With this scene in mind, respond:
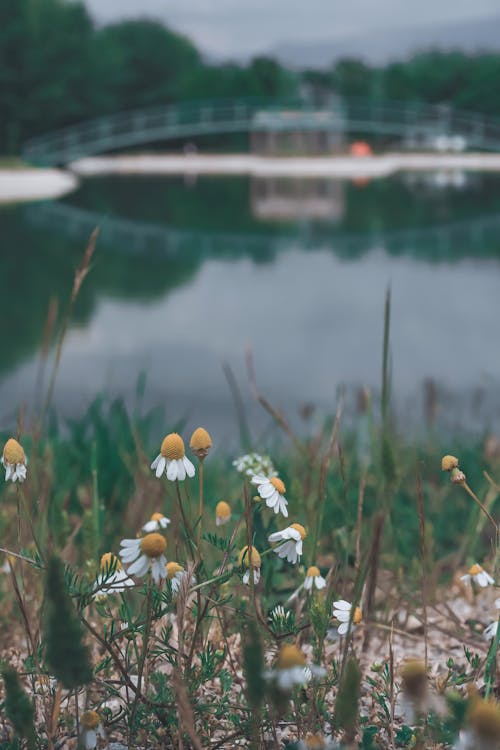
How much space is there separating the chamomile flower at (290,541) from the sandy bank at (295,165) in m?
32.7

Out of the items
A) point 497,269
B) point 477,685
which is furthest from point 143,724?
point 497,269

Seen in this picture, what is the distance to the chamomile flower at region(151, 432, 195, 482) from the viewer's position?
1021mm

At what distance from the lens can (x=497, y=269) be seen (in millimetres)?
11242

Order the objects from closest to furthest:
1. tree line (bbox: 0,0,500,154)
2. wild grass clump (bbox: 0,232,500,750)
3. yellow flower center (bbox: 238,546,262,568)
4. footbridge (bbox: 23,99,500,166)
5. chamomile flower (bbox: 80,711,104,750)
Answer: wild grass clump (bbox: 0,232,500,750)
chamomile flower (bbox: 80,711,104,750)
yellow flower center (bbox: 238,546,262,568)
footbridge (bbox: 23,99,500,166)
tree line (bbox: 0,0,500,154)

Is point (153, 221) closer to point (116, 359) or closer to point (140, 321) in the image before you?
point (140, 321)

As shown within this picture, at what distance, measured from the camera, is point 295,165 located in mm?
37844

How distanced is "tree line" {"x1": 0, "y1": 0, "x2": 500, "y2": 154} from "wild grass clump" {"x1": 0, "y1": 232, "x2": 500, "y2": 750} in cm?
4120

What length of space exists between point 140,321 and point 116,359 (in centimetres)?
164

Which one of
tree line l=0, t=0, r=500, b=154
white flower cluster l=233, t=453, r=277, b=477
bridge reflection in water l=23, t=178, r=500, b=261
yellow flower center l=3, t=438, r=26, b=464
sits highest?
tree line l=0, t=0, r=500, b=154

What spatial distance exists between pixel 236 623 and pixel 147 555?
22.2 inches

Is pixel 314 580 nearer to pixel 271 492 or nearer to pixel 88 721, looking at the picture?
pixel 271 492

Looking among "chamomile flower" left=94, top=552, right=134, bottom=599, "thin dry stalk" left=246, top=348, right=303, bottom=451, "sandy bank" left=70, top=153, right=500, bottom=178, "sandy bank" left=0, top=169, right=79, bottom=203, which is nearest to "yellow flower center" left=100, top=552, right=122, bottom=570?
"chamomile flower" left=94, top=552, right=134, bottom=599

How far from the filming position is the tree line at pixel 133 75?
137 ft

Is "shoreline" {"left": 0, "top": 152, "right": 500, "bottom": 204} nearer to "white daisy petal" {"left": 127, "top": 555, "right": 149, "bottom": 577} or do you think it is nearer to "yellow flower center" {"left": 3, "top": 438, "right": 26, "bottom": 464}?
"yellow flower center" {"left": 3, "top": 438, "right": 26, "bottom": 464}
